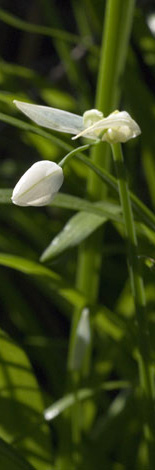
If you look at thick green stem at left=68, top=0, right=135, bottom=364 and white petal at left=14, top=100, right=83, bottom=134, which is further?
thick green stem at left=68, top=0, right=135, bottom=364

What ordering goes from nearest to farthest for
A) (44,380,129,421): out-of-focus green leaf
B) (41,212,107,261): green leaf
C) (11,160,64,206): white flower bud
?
(11,160,64,206): white flower bud
(41,212,107,261): green leaf
(44,380,129,421): out-of-focus green leaf

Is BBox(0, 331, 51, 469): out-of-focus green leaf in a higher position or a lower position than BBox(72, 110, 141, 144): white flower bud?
lower

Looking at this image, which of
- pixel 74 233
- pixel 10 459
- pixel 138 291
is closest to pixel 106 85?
pixel 74 233

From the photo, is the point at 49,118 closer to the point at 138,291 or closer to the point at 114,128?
the point at 114,128

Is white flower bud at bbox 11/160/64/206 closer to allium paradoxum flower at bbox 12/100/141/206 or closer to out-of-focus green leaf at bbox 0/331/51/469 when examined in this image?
allium paradoxum flower at bbox 12/100/141/206

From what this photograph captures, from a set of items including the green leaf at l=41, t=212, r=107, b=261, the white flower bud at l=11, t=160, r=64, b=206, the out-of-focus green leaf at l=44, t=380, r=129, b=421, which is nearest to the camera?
the white flower bud at l=11, t=160, r=64, b=206

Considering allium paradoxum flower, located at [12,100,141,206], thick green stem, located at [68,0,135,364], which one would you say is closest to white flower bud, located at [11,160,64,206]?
allium paradoxum flower, located at [12,100,141,206]

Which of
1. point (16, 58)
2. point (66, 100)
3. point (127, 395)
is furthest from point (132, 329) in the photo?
point (16, 58)

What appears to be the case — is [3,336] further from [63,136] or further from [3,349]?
[63,136]
